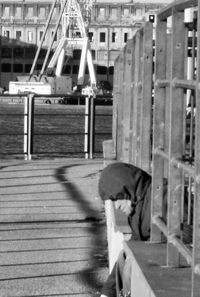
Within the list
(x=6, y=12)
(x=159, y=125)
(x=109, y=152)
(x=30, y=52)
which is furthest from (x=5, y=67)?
(x=159, y=125)

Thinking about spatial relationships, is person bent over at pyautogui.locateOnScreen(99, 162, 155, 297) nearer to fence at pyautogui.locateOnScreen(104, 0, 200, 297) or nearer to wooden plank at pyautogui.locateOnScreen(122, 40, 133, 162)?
fence at pyautogui.locateOnScreen(104, 0, 200, 297)

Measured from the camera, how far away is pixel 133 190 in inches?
192

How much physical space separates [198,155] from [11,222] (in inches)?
255

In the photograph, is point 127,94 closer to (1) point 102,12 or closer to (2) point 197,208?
(2) point 197,208

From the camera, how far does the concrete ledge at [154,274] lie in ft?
12.6

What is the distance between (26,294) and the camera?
639 cm

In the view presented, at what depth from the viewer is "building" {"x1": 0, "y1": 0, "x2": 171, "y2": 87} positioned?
98.1m

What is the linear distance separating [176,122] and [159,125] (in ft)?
2.26

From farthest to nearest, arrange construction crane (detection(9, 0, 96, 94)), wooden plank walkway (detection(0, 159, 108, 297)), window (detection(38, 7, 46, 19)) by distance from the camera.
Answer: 1. window (detection(38, 7, 46, 19))
2. construction crane (detection(9, 0, 96, 94))
3. wooden plank walkway (detection(0, 159, 108, 297))

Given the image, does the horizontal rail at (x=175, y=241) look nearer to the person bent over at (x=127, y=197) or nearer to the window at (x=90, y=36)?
the person bent over at (x=127, y=197)

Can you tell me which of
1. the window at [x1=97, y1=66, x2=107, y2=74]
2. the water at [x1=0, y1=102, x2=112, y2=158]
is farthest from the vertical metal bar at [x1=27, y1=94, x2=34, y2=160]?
the window at [x1=97, y1=66, x2=107, y2=74]

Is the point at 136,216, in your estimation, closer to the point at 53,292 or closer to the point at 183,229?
the point at 183,229

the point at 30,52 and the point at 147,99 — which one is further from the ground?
the point at 30,52

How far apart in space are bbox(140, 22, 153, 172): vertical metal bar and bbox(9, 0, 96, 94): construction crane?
3182 inches
